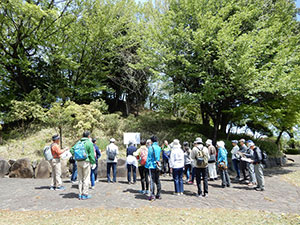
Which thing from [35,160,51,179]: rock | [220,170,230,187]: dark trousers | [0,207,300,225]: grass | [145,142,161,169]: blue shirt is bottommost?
[0,207,300,225]: grass

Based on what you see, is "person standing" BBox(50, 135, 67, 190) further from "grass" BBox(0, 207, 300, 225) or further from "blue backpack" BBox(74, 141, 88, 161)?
"grass" BBox(0, 207, 300, 225)

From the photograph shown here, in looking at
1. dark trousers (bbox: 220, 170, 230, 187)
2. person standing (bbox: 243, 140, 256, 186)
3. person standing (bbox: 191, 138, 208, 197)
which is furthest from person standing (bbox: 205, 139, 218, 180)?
person standing (bbox: 191, 138, 208, 197)

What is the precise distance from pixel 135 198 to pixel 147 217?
162 centimetres

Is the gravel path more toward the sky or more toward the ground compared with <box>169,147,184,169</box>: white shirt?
more toward the ground

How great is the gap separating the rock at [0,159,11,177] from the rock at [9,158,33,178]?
1.12 feet

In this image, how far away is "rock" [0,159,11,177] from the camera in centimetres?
967

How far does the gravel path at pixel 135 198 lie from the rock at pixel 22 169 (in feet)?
4.65

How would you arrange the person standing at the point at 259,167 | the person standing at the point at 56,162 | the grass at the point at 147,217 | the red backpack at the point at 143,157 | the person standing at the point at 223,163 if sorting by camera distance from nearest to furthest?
the grass at the point at 147,217
the red backpack at the point at 143,157
the person standing at the point at 56,162
the person standing at the point at 259,167
the person standing at the point at 223,163

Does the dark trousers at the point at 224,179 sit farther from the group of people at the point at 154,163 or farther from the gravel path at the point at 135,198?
the gravel path at the point at 135,198

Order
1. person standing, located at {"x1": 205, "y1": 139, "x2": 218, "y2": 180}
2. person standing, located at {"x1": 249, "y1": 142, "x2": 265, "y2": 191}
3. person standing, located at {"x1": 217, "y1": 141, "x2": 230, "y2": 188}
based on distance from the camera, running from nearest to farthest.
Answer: person standing, located at {"x1": 249, "y1": 142, "x2": 265, "y2": 191} → person standing, located at {"x1": 217, "y1": 141, "x2": 230, "y2": 188} → person standing, located at {"x1": 205, "y1": 139, "x2": 218, "y2": 180}

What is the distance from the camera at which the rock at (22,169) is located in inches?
373

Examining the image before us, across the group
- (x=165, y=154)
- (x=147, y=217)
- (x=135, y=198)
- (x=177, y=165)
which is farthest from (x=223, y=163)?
(x=147, y=217)

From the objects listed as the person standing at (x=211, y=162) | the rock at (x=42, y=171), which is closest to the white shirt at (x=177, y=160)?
the person standing at (x=211, y=162)

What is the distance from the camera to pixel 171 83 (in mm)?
13930
